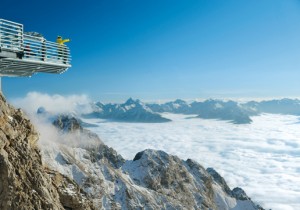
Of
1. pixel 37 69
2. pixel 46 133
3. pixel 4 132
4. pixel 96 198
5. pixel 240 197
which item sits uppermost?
pixel 37 69

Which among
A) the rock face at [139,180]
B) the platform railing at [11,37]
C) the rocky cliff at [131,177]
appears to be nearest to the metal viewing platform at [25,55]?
the platform railing at [11,37]

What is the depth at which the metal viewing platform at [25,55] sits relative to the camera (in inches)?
782

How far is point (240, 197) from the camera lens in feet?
584

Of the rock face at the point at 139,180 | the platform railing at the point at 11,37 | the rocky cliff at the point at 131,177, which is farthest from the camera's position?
the rock face at the point at 139,180

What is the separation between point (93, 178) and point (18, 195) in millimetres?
105882

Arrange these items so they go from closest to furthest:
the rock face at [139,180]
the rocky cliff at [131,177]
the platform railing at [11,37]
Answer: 1. the platform railing at [11,37]
2. the rocky cliff at [131,177]
3. the rock face at [139,180]

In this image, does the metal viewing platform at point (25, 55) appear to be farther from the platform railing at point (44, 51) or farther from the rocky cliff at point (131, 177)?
the rocky cliff at point (131, 177)

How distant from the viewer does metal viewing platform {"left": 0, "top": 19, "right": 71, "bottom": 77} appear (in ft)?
65.2

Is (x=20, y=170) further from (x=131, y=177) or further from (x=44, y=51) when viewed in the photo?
(x=131, y=177)

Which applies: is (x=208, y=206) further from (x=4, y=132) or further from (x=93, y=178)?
(x=4, y=132)

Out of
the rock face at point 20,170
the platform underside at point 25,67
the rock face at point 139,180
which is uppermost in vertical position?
the platform underside at point 25,67

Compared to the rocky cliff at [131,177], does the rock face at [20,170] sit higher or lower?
higher

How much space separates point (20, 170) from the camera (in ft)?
68.3

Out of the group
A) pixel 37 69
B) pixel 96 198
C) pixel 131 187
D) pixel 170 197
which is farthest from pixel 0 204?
pixel 170 197
